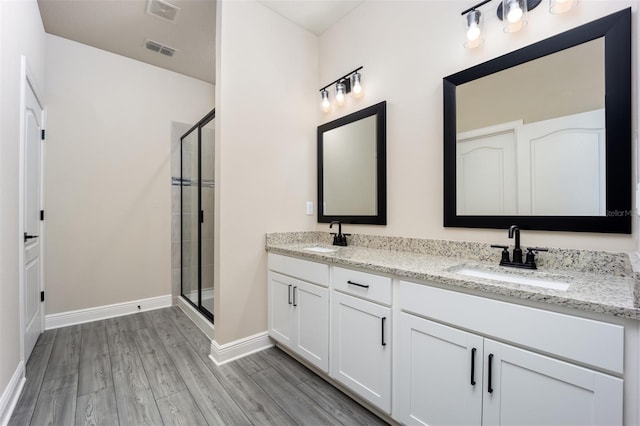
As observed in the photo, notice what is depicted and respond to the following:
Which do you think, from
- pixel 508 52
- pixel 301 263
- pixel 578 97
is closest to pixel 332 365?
pixel 301 263

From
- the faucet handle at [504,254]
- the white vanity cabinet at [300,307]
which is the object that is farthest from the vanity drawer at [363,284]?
the faucet handle at [504,254]

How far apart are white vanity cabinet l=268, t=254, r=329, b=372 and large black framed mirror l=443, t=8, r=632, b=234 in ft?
3.01

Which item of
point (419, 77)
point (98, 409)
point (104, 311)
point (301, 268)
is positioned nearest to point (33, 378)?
point (98, 409)

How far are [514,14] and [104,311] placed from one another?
4104mm

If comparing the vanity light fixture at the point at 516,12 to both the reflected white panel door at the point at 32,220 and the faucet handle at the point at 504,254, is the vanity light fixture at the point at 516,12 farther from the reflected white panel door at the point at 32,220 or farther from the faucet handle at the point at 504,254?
the reflected white panel door at the point at 32,220

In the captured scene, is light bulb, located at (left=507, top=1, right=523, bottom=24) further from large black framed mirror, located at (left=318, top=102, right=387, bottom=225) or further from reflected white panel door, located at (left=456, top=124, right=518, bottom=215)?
large black framed mirror, located at (left=318, top=102, right=387, bottom=225)

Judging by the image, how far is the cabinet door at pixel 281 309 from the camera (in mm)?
2045

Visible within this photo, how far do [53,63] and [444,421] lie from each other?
13.7 feet

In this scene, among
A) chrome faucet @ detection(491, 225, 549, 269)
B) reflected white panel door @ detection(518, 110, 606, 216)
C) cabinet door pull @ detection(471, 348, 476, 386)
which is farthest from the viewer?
chrome faucet @ detection(491, 225, 549, 269)

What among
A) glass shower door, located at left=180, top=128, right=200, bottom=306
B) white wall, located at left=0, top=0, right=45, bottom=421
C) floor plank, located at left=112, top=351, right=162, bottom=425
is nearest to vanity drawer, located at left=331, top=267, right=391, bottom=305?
floor plank, located at left=112, top=351, right=162, bottom=425

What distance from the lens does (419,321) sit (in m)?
1.27

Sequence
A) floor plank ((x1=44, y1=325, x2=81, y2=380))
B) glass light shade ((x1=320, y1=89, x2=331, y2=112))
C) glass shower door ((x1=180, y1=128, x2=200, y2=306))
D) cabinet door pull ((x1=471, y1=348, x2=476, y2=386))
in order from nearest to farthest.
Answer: cabinet door pull ((x1=471, y1=348, x2=476, y2=386)), floor plank ((x1=44, y1=325, x2=81, y2=380)), glass light shade ((x1=320, y1=89, x2=331, y2=112)), glass shower door ((x1=180, y1=128, x2=200, y2=306))

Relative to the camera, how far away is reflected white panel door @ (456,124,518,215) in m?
1.48

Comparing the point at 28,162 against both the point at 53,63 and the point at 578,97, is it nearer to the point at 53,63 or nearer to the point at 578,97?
the point at 53,63
